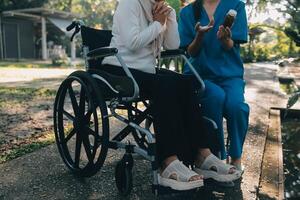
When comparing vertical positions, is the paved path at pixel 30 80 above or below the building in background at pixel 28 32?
below

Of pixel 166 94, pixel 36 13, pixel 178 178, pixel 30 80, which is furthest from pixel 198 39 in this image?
pixel 36 13

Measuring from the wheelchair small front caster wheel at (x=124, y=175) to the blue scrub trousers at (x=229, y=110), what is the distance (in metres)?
0.64

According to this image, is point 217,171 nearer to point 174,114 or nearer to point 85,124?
point 174,114

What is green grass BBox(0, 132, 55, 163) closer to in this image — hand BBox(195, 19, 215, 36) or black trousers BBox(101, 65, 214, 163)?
black trousers BBox(101, 65, 214, 163)

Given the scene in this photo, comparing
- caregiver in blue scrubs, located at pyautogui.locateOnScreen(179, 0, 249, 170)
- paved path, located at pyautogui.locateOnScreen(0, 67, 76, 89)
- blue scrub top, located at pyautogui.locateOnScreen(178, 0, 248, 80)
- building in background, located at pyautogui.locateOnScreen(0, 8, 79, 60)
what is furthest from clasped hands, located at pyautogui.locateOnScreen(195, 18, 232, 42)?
building in background, located at pyautogui.locateOnScreen(0, 8, 79, 60)

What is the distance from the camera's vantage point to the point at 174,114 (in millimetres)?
2260

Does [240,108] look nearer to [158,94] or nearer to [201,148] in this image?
[201,148]

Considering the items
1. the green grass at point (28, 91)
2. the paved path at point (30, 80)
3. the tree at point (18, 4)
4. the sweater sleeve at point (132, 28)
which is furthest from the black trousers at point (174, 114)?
the tree at point (18, 4)

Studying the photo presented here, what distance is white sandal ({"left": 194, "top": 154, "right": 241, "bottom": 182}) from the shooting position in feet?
7.54

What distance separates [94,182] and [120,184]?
30 centimetres

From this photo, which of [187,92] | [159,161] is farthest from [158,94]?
[159,161]

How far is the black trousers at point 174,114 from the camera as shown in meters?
2.24

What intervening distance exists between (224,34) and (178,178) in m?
1.10

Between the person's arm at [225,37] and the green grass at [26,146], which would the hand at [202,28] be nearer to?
the person's arm at [225,37]
